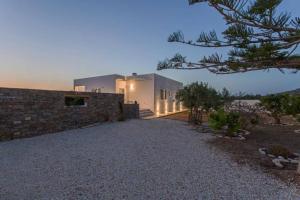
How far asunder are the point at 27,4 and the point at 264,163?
1155 centimetres

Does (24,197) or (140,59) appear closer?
(24,197)

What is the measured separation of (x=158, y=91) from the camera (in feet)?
62.6

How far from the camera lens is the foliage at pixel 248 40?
243 centimetres

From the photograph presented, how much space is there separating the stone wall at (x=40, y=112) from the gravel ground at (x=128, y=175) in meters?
1.87

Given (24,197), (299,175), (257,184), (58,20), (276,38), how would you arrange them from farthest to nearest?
(58,20), (299,175), (257,184), (24,197), (276,38)

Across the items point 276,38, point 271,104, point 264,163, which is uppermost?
point 276,38

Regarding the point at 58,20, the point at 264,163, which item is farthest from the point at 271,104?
the point at 58,20

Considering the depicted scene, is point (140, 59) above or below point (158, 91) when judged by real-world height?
above

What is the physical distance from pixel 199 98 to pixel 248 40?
899 cm

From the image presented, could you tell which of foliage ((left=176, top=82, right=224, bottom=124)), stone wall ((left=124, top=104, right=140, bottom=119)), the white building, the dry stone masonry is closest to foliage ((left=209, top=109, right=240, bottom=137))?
foliage ((left=176, top=82, right=224, bottom=124))

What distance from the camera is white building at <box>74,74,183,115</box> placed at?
18297 millimetres

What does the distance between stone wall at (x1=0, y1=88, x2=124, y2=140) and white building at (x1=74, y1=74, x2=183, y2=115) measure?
6.91m

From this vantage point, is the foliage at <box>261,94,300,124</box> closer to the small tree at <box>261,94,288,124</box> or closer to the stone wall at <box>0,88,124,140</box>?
the small tree at <box>261,94,288,124</box>

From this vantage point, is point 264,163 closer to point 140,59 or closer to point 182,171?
A: point 182,171
